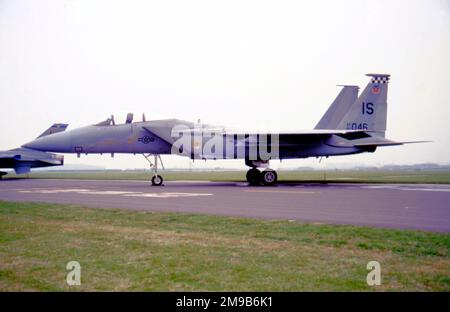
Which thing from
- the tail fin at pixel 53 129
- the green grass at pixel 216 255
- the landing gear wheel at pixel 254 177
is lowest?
the green grass at pixel 216 255

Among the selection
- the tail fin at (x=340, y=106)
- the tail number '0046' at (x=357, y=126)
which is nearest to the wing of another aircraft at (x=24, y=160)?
the tail fin at (x=340, y=106)

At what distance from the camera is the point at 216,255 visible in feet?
16.6

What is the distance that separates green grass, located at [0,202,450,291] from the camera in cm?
397

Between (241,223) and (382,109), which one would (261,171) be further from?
(241,223)

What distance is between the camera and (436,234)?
6293 mm

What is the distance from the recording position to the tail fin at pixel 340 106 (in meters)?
23.6

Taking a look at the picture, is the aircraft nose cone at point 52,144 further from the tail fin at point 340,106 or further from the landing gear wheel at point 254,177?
the tail fin at point 340,106

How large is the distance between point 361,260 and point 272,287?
157 centimetres

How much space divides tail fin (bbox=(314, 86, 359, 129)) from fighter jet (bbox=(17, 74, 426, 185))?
254cm

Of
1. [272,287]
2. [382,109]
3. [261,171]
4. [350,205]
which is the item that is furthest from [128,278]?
[382,109]

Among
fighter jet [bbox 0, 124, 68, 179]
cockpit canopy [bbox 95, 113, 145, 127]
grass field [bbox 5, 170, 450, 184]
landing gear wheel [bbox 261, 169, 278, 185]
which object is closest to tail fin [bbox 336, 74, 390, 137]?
grass field [bbox 5, 170, 450, 184]

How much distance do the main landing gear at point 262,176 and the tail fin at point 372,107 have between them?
19.6 ft

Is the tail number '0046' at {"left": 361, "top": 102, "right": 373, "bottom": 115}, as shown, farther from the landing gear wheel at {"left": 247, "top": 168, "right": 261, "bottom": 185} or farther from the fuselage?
the landing gear wheel at {"left": 247, "top": 168, "right": 261, "bottom": 185}

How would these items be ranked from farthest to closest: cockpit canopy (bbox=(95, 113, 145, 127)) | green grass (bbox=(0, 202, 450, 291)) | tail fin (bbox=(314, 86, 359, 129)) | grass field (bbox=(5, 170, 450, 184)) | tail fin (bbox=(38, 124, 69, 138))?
tail fin (bbox=(38, 124, 69, 138)), grass field (bbox=(5, 170, 450, 184)), tail fin (bbox=(314, 86, 359, 129)), cockpit canopy (bbox=(95, 113, 145, 127)), green grass (bbox=(0, 202, 450, 291))
